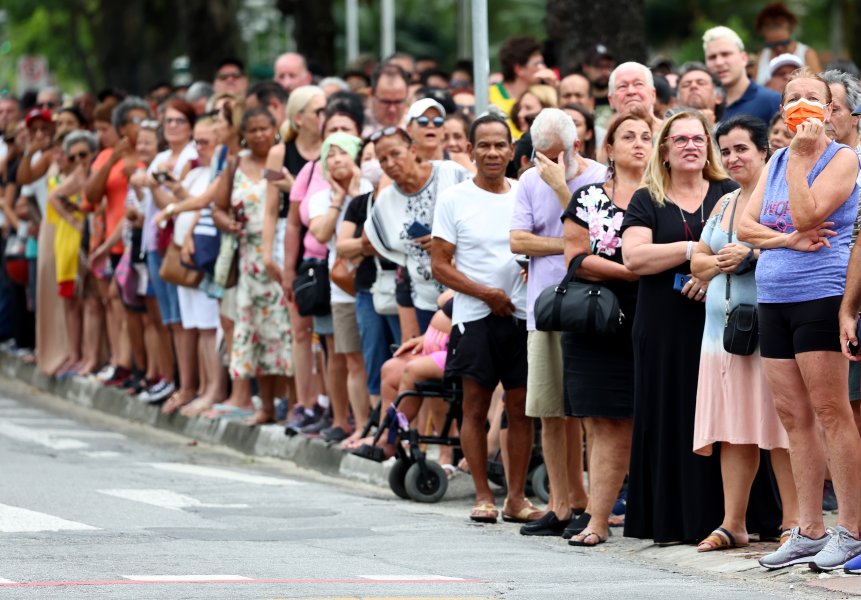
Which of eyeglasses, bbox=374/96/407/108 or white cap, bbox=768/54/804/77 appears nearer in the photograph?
white cap, bbox=768/54/804/77

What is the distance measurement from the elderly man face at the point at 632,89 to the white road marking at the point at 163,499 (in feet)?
10.7

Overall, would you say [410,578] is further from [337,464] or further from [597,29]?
[597,29]

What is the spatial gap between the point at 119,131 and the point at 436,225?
7.75 m

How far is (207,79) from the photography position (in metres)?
30.2

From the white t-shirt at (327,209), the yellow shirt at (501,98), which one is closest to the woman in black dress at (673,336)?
the white t-shirt at (327,209)

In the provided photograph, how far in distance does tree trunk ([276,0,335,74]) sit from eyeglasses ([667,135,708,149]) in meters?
18.9

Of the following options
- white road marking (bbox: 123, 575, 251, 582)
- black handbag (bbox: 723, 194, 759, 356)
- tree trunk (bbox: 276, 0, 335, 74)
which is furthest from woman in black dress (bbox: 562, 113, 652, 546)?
tree trunk (bbox: 276, 0, 335, 74)

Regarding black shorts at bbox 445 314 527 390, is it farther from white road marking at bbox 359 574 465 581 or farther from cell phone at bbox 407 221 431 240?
white road marking at bbox 359 574 465 581

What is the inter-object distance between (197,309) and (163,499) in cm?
476

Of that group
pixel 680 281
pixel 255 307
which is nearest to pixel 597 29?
pixel 255 307

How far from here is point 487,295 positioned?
12.0m

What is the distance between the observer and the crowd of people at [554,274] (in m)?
9.55

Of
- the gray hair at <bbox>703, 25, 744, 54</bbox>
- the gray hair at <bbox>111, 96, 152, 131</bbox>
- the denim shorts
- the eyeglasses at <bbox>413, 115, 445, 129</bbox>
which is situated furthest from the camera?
the gray hair at <bbox>111, 96, 152, 131</bbox>

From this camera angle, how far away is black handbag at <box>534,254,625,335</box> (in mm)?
10812
